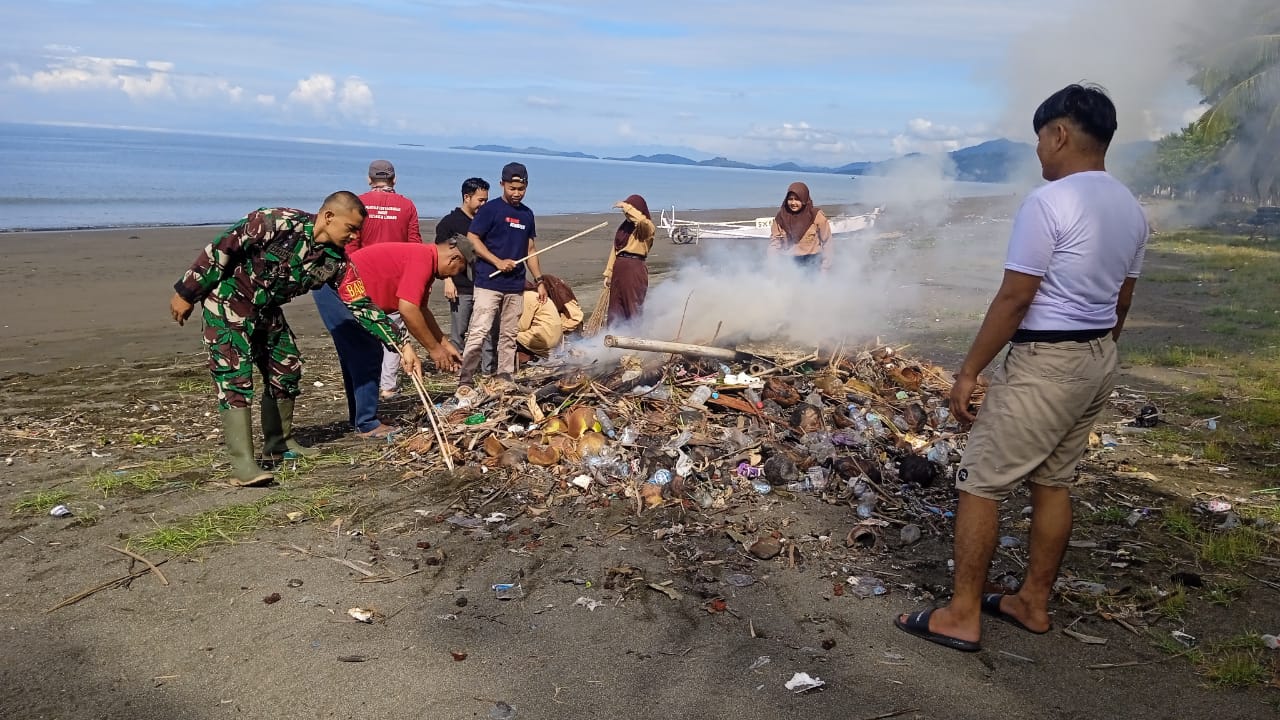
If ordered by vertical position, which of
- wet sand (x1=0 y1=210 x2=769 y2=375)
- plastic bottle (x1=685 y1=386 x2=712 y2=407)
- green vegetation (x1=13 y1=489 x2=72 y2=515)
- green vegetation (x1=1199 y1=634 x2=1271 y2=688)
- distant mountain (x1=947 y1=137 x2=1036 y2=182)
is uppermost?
distant mountain (x1=947 y1=137 x2=1036 y2=182)

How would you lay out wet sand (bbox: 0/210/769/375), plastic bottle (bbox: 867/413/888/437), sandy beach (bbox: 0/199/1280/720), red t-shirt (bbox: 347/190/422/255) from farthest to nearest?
wet sand (bbox: 0/210/769/375) < red t-shirt (bbox: 347/190/422/255) < plastic bottle (bbox: 867/413/888/437) < sandy beach (bbox: 0/199/1280/720)

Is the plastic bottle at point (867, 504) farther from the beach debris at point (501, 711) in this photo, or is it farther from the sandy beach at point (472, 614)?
the beach debris at point (501, 711)

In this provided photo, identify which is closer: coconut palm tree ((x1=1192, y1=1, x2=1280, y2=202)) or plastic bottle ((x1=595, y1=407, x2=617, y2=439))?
plastic bottle ((x1=595, y1=407, x2=617, y2=439))

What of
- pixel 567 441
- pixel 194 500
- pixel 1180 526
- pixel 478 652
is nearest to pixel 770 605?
pixel 478 652

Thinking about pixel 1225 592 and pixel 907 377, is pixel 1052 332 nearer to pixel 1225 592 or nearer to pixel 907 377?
pixel 1225 592

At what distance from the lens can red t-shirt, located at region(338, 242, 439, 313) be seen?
20.9ft

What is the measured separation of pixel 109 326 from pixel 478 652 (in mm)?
10766

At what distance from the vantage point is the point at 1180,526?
16.3 feet

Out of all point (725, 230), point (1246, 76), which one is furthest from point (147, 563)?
point (1246, 76)

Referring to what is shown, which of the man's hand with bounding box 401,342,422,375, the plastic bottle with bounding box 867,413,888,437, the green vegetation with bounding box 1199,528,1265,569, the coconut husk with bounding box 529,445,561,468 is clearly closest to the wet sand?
the man's hand with bounding box 401,342,422,375

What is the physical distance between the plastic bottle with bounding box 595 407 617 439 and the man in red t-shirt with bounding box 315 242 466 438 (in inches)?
40.9

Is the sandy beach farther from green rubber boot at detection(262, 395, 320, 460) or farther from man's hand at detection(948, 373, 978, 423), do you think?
man's hand at detection(948, 373, 978, 423)

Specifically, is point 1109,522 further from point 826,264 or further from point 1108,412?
point 826,264

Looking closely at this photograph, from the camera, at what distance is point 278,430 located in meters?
6.09
